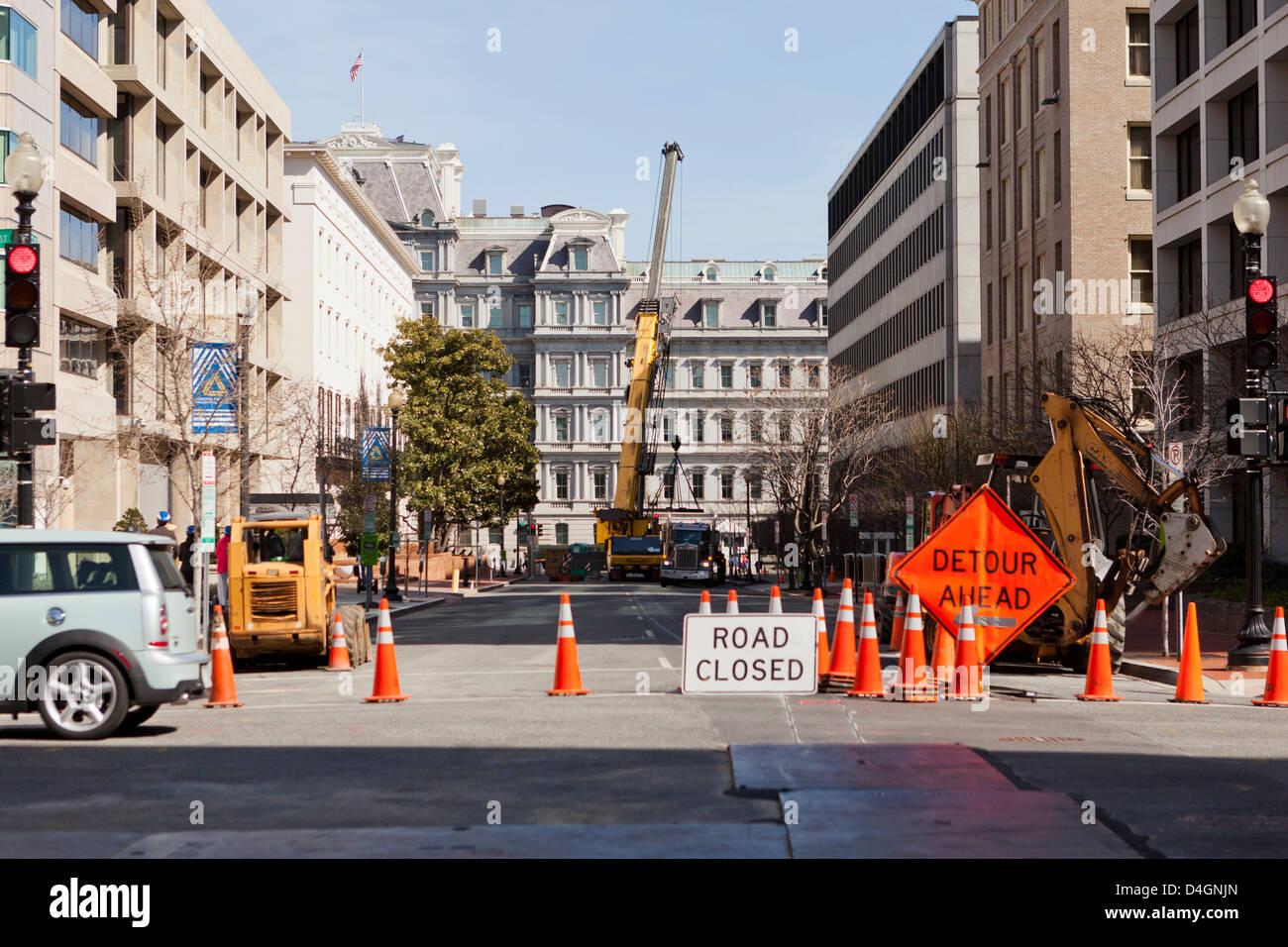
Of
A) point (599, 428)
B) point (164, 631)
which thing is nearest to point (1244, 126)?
point (164, 631)

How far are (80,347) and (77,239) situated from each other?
9.32ft

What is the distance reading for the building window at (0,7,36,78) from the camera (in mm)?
36094

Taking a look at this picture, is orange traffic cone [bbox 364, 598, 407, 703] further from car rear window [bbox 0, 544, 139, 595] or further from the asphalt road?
car rear window [bbox 0, 544, 139, 595]

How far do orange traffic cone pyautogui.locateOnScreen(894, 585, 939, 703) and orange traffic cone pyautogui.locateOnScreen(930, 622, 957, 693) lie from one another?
0.31m

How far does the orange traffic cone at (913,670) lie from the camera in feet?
52.0

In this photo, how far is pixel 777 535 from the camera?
215 ft

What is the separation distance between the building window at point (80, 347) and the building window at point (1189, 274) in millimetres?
29526

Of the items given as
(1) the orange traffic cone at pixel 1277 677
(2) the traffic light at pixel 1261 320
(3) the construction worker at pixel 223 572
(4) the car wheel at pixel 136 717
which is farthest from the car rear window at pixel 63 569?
(2) the traffic light at pixel 1261 320

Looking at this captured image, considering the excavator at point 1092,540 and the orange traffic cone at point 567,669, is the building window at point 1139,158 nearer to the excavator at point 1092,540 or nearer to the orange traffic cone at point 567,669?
the excavator at point 1092,540

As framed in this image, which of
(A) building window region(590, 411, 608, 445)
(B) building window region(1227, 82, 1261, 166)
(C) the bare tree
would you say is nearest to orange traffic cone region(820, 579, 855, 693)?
(B) building window region(1227, 82, 1261, 166)

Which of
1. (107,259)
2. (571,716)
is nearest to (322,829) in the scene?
(571,716)

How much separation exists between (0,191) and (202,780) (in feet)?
94.6

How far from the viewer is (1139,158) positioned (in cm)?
5403
